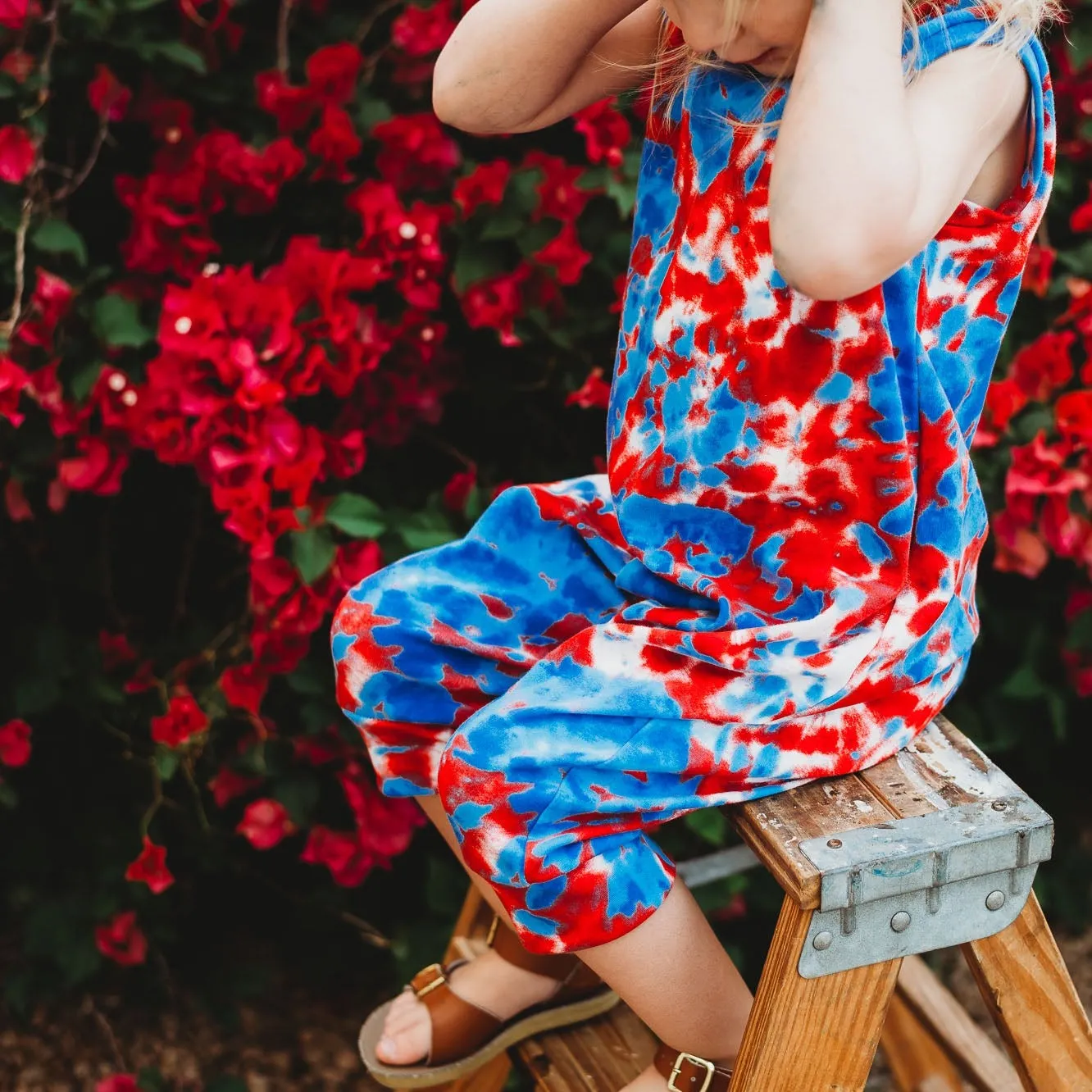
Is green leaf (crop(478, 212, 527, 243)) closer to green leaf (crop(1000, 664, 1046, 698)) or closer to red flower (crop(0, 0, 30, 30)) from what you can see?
red flower (crop(0, 0, 30, 30))

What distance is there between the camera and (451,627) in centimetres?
135

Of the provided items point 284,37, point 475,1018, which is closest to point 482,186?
point 284,37

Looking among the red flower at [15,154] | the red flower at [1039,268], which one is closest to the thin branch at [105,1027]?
the red flower at [15,154]

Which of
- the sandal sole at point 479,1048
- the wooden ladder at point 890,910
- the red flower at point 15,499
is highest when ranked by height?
Answer: the red flower at point 15,499

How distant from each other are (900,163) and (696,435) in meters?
0.33

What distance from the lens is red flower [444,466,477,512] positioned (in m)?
1.88

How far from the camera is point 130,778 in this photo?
7.10 feet

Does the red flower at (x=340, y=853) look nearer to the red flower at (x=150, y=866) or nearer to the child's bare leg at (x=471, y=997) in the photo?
the red flower at (x=150, y=866)

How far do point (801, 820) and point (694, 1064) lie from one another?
0.26m

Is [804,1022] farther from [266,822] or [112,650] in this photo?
[112,650]

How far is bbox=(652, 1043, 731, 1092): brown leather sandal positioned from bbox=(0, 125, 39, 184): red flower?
1.33 metres

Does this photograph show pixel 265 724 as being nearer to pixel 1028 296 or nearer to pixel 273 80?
pixel 273 80

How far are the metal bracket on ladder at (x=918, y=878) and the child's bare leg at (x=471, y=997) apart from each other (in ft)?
1.48

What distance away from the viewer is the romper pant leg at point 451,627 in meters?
1.35
